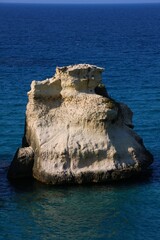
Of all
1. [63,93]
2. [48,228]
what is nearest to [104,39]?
[63,93]

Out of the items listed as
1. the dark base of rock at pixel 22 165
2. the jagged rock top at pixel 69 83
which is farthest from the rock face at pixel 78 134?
the dark base of rock at pixel 22 165

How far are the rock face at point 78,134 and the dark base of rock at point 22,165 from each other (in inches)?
22.3

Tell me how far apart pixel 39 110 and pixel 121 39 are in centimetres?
11070

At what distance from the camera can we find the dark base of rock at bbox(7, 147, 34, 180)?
5650 centimetres

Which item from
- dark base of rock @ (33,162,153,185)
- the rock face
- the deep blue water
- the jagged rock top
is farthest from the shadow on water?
the jagged rock top

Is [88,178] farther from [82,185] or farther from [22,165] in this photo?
[22,165]

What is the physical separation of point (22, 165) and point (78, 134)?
16.6 ft

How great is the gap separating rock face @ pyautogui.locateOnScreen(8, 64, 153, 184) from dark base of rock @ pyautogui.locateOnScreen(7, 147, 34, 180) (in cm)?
57

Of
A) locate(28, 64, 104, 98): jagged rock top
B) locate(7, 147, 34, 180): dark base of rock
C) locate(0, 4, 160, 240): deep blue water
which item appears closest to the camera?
locate(0, 4, 160, 240): deep blue water

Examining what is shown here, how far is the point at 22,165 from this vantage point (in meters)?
56.6

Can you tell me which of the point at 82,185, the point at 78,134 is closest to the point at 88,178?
the point at 82,185

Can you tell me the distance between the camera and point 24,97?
8475 centimetres

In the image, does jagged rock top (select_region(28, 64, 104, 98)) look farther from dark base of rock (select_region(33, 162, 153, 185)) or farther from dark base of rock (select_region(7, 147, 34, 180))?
dark base of rock (select_region(33, 162, 153, 185))

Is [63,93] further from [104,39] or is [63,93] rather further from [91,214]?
[104,39]
